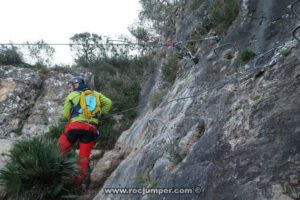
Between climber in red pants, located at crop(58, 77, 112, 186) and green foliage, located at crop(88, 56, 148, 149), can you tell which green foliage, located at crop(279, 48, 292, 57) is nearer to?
climber in red pants, located at crop(58, 77, 112, 186)

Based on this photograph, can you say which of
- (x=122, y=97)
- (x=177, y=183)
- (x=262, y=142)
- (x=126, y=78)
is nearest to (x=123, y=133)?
(x=122, y=97)

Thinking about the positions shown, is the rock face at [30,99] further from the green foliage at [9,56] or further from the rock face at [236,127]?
the rock face at [236,127]

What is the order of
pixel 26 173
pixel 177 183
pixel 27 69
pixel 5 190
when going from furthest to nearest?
pixel 27 69
pixel 5 190
pixel 26 173
pixel 177 183

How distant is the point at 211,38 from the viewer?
7.47m

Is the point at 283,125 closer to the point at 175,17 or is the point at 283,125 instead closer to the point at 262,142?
the point at 262,142

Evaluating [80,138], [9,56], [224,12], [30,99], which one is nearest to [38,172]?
[80,138]

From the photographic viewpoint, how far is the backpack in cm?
786

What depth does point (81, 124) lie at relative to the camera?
7.76m

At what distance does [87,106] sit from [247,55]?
11.6 feet

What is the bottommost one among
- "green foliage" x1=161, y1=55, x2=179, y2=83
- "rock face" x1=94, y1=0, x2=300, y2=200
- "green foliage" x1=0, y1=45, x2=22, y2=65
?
"rock face" x1=94, y1=0, x2=300, y2=200

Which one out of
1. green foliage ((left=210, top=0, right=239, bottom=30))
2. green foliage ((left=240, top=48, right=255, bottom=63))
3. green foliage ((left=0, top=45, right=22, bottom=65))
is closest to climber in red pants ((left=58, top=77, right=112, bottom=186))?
green foliage ((left=210, top=0, right=239, bottom=30))

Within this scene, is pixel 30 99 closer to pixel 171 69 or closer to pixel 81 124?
pixel 81 124

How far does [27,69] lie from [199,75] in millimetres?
7540

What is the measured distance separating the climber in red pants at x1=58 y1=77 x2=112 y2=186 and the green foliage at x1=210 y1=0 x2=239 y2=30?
112 inches
